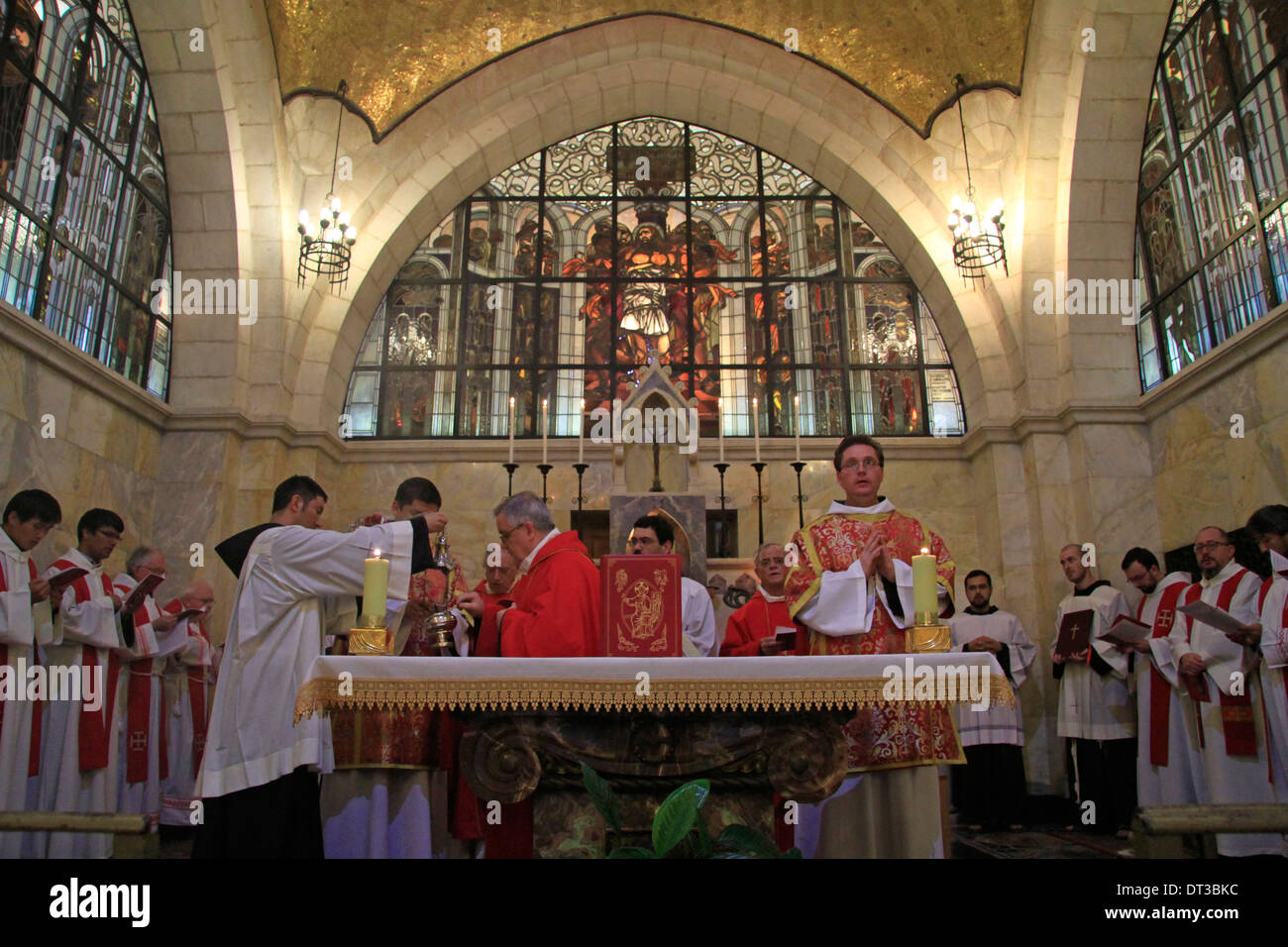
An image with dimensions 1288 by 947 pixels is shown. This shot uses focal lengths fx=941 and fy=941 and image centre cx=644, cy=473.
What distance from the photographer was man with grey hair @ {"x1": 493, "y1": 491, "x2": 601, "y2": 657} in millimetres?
3750

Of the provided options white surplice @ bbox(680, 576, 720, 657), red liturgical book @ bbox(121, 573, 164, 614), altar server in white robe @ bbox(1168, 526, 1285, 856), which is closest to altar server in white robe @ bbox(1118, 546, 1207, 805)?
altar server in white robe @ bbox(1168, 526, 1285, 856)

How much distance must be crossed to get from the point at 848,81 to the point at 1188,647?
8.05 meters

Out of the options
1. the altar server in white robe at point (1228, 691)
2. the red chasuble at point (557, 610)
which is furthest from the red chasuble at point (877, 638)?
the altar server in white robe at point (1228, 691)

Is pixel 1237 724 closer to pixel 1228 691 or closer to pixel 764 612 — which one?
pixel 1228 691

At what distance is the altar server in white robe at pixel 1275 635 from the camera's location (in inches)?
204

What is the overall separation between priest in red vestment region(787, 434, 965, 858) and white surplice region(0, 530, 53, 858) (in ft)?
13.0

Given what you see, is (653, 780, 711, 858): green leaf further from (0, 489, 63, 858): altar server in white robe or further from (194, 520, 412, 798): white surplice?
(0, 489, 63, 858): altar server in white robe

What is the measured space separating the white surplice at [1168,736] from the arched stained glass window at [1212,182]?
332cm

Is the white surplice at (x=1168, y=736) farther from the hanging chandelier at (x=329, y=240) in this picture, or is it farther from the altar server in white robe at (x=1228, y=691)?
the hanging chandelier at (x=329, y=240)
